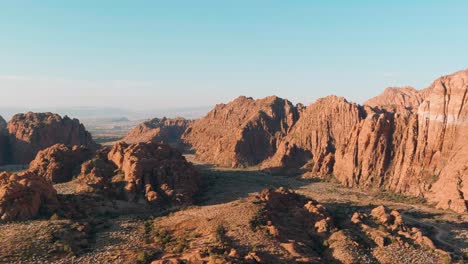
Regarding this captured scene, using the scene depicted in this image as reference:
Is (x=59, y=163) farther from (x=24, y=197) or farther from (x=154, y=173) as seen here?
(x=24, y=197)

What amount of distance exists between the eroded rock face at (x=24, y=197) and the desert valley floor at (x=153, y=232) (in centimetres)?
316

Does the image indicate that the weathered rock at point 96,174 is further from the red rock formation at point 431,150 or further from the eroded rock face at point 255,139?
the red rock formation at point 431,150

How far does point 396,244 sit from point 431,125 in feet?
192

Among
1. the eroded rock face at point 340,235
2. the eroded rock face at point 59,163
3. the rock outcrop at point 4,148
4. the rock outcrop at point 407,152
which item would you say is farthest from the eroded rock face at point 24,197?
the rock outcrop at point 4,148

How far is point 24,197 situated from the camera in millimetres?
65188

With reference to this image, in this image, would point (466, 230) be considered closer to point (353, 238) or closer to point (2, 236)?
point (353, 238)

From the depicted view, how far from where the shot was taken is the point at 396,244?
196 feet

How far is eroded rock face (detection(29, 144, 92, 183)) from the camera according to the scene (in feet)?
317

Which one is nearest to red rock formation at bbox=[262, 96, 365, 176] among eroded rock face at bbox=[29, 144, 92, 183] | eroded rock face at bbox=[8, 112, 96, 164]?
eroded rock face at bbox=[29, 144, 92, 183]

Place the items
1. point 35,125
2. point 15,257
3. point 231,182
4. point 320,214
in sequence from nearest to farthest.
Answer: point 15,257 < point 320,214 < point 231,182 < point 35,125

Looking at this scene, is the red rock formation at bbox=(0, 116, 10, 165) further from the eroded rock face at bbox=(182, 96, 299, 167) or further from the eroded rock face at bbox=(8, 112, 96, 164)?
the eroded rock face at bbox=(182, 96, 299, 167)

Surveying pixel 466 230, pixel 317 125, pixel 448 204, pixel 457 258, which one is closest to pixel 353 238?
pixel 457 258

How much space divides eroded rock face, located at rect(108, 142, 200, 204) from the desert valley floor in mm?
4710

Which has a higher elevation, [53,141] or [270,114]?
[270,114]
